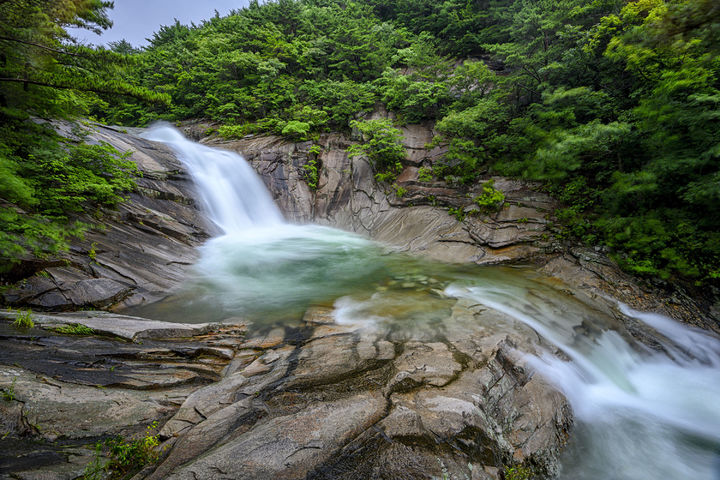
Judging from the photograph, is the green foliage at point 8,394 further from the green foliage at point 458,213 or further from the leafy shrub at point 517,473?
the green foliage at point 458,213

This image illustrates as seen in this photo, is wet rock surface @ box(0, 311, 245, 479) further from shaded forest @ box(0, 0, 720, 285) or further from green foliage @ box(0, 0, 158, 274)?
shaded forest @ box(0, 0, 720, 285)

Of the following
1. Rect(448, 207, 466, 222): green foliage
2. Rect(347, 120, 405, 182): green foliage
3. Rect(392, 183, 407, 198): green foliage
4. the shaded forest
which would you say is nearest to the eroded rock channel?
the shaded forest

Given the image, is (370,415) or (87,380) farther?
(87,380)

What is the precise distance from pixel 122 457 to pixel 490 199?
11.0 m

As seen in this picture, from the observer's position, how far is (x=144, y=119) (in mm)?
18875

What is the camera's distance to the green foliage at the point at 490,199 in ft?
33.1

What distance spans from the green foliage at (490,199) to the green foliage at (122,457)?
35.2 ft

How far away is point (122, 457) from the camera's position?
2.10 m

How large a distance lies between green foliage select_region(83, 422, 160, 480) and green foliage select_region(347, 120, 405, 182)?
12410mm

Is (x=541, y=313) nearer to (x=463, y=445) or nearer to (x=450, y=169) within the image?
(x=463, y=445)

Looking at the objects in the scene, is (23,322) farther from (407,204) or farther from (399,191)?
(399,191)

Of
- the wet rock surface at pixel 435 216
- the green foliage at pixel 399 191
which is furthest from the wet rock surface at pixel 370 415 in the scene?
the green foliage at pixel 399 191

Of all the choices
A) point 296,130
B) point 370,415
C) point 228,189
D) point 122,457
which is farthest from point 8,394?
point 296,130

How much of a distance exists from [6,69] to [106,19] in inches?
64.1
